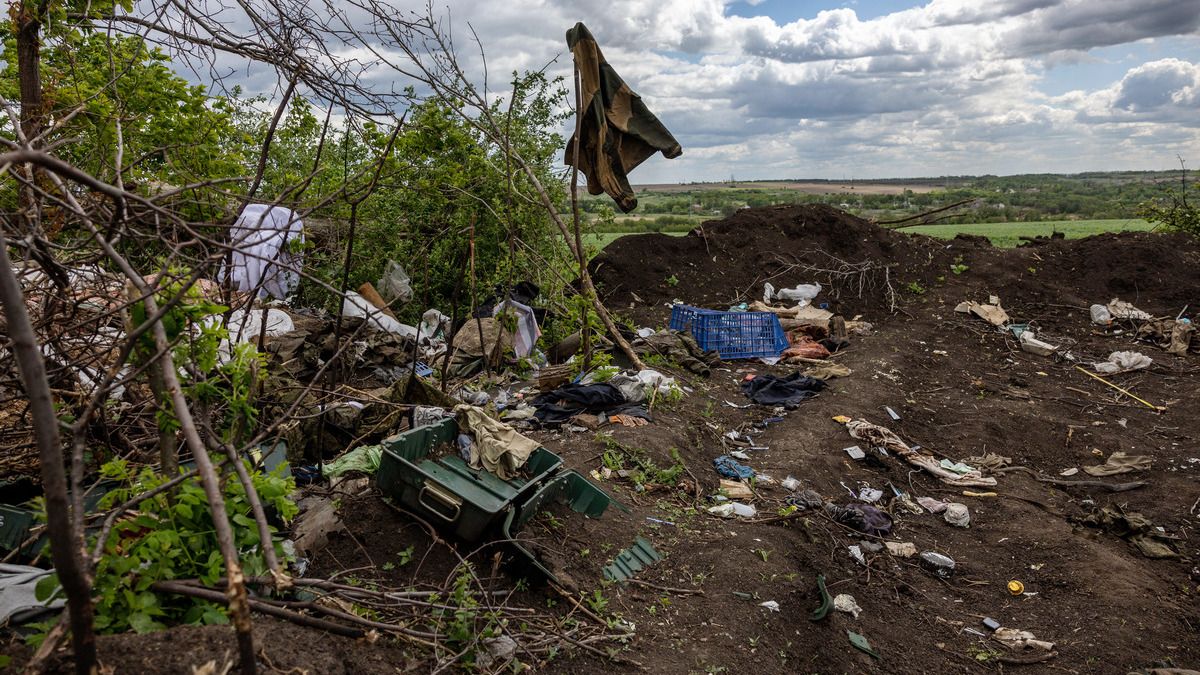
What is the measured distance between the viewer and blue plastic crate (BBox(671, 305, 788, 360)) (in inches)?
337

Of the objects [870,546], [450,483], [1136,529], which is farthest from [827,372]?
[450,483]

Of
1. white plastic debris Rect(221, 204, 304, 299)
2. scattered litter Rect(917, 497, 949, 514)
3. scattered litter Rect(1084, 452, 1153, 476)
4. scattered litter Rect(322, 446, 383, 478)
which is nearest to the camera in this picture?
white plastic debris Rect(221, 204, 304, 299)

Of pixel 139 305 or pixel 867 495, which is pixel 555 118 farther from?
pixel 139 305

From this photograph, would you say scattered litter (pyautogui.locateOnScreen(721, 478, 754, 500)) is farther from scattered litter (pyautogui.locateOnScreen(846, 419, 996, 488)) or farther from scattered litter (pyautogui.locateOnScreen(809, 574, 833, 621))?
scattered litter (pyautogui.locateOnScreen(846, 419, 996, 488))

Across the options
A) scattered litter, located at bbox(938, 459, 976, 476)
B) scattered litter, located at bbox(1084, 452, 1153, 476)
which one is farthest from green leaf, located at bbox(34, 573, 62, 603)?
scattered litter, located at bbox(1084, 452, 1153, 476)

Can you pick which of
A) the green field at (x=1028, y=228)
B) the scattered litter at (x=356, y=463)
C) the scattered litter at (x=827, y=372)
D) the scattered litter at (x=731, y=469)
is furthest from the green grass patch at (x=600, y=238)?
the scattered litter at (x=356, y=463)

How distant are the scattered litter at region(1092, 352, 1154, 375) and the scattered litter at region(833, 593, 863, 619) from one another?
6278 mm

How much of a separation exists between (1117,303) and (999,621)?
27.1ft

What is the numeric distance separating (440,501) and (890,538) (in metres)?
2.94

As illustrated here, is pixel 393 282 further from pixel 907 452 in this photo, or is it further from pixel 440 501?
pixel 440 501

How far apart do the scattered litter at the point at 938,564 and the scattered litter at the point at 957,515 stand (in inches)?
21.2

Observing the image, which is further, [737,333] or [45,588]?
[737,333]

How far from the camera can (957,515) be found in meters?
4.95

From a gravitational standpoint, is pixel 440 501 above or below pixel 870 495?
above
